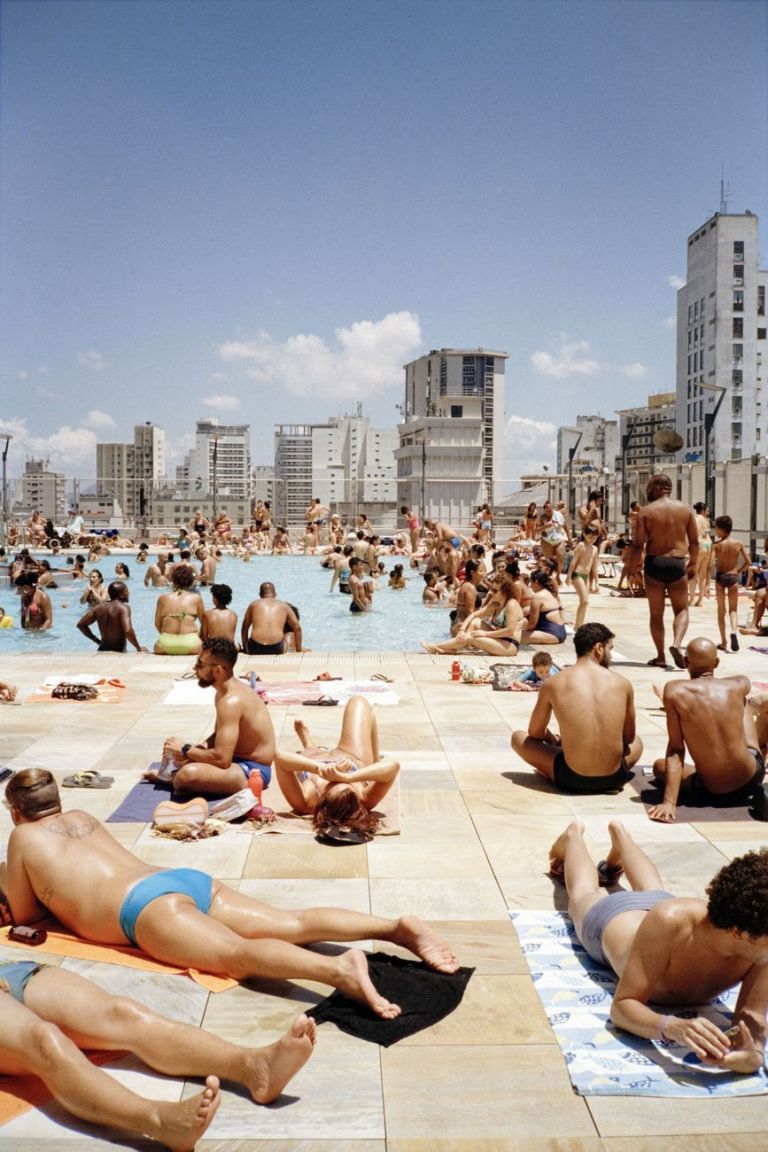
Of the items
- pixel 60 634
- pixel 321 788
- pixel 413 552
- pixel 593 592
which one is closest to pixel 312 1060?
pixel 321 788

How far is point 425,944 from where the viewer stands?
357 cm

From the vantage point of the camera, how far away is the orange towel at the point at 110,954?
3.46 m

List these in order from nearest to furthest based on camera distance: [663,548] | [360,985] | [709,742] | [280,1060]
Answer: [280,1060]
[360,985]
[709,742]
[663,548]

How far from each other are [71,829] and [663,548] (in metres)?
7.18

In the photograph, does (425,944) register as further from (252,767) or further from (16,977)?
(252,767)

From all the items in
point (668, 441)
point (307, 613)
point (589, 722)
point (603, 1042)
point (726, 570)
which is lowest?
point (603, 1042)

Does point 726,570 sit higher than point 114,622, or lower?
higher

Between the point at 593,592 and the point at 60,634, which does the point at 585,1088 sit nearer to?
the point at 60,634

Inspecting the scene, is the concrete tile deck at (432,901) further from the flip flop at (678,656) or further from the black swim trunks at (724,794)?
the flip flop at (678,656)

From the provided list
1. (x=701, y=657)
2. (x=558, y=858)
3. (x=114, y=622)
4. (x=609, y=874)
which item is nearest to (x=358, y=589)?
(x=114, y=622)

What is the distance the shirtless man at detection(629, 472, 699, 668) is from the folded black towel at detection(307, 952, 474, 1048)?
6384mm

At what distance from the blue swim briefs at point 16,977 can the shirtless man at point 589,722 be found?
3285 millimetres

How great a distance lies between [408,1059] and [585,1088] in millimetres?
523

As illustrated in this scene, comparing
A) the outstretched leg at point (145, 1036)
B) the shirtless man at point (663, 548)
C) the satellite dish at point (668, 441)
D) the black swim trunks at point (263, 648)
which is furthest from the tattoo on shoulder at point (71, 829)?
the satellite dish at point (668, 441)
